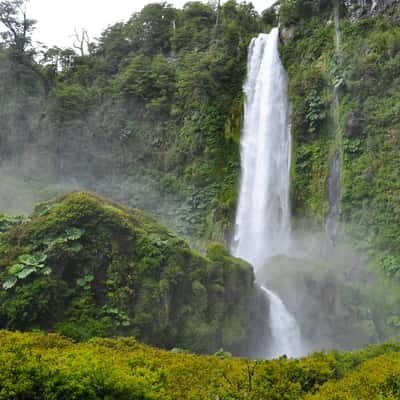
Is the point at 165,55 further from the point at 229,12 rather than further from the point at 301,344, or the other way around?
the point at 301,344

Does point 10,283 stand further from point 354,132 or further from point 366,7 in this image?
point 366,7

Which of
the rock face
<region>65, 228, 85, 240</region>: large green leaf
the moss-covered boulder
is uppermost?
the rock face

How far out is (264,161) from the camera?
2719cm

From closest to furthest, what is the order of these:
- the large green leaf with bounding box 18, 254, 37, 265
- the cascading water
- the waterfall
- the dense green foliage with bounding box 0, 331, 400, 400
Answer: the dense green foliage with bounding box 0, 331, 400, 400
the large green leaf with bounding box 18, 254, 37, 265
the waterfall
the cascading water

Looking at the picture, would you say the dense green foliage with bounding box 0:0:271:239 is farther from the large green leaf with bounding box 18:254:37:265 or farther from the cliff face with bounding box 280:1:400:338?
the large green leaf with bounding box 18:254:37:265

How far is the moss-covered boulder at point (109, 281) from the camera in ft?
35.1

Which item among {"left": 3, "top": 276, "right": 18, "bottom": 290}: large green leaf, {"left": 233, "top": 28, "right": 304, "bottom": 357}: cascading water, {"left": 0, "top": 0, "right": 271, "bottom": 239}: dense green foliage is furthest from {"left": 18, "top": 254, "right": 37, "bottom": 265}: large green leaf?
{"left": 0, "top": 0, "right": 271, "bottom": 239}: dense green foliage

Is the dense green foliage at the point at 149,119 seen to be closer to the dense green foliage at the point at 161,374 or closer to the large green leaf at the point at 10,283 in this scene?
the large green leaf at the point at 10,283

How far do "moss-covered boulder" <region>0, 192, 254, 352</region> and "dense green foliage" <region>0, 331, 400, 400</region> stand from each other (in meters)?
2.48

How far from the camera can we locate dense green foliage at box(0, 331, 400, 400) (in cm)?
529

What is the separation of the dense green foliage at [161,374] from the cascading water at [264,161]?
15.1 meters

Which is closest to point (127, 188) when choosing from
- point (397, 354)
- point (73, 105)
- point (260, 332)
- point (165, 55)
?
point (73, 105)

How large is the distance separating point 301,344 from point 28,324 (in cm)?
1039

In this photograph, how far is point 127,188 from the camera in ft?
102
